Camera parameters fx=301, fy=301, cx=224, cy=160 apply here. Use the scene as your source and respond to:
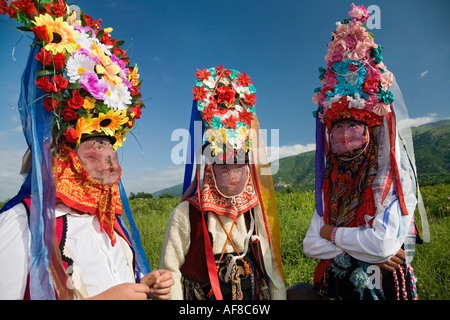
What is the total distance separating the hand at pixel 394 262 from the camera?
8.51 ft

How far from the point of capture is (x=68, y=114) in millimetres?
2156

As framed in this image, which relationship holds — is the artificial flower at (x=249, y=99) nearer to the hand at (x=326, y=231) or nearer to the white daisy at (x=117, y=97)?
the white daisy at (x=117, y=97)

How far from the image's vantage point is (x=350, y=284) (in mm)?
2699

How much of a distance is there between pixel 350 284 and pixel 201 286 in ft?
4.47

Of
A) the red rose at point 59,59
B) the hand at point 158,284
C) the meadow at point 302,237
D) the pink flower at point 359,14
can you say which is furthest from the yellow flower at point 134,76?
the meadow at point 302,237

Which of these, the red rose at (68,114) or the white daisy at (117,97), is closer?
the red rose at (68,114)

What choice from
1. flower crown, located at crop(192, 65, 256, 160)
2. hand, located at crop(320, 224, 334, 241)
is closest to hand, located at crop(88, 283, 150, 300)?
flower crown, located at crop(192, 65, 256, 160)

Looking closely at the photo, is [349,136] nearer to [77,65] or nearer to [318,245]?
[318,245]

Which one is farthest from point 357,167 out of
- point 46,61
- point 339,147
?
point 46,61

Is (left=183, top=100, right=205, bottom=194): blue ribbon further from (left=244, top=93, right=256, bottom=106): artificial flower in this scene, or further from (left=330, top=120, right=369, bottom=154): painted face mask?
(left=330, top=120, right=369, bottom=154): painted face mask

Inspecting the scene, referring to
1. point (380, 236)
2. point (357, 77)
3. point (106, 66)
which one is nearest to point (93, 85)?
point (106, 66)

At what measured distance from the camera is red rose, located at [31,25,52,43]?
81.1 inches

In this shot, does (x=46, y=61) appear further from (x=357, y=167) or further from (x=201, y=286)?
(x=357, y=167)

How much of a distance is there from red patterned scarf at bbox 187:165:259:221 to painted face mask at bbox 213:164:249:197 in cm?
6
